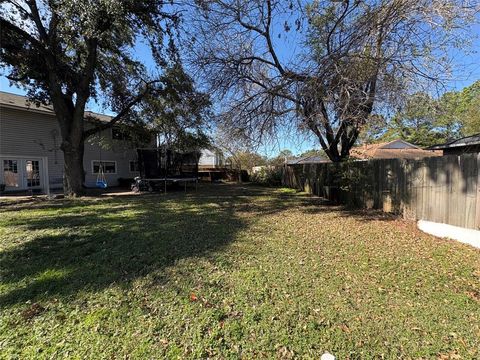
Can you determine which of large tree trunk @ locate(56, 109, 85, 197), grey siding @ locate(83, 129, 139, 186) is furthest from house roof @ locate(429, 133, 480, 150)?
grey siding @ locate(83, 129, 139, 186)

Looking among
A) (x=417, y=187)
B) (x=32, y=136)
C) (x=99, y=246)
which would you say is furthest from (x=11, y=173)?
(x=417, y=187)

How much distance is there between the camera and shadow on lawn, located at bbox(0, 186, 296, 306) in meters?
3.53

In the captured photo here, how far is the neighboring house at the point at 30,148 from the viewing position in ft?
49.3

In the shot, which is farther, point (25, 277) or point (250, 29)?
point (250, 29)

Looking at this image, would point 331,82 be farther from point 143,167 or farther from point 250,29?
point 143,167

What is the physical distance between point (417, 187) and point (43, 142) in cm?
1891

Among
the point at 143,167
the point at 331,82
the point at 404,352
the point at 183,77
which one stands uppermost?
the point at 183,77

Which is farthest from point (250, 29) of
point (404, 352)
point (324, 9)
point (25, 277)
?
point (404, 352)

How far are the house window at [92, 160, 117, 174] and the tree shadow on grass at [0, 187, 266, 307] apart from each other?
12.4 metres

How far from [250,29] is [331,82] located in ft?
12.3

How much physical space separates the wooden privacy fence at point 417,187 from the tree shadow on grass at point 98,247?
13.2 feet

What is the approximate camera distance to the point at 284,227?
651 cm

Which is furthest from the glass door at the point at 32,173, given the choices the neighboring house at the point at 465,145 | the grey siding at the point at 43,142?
Result: the neighboring house at the point at 465,145

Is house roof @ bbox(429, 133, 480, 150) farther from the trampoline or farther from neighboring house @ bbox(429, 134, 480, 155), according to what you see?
the trampoline
